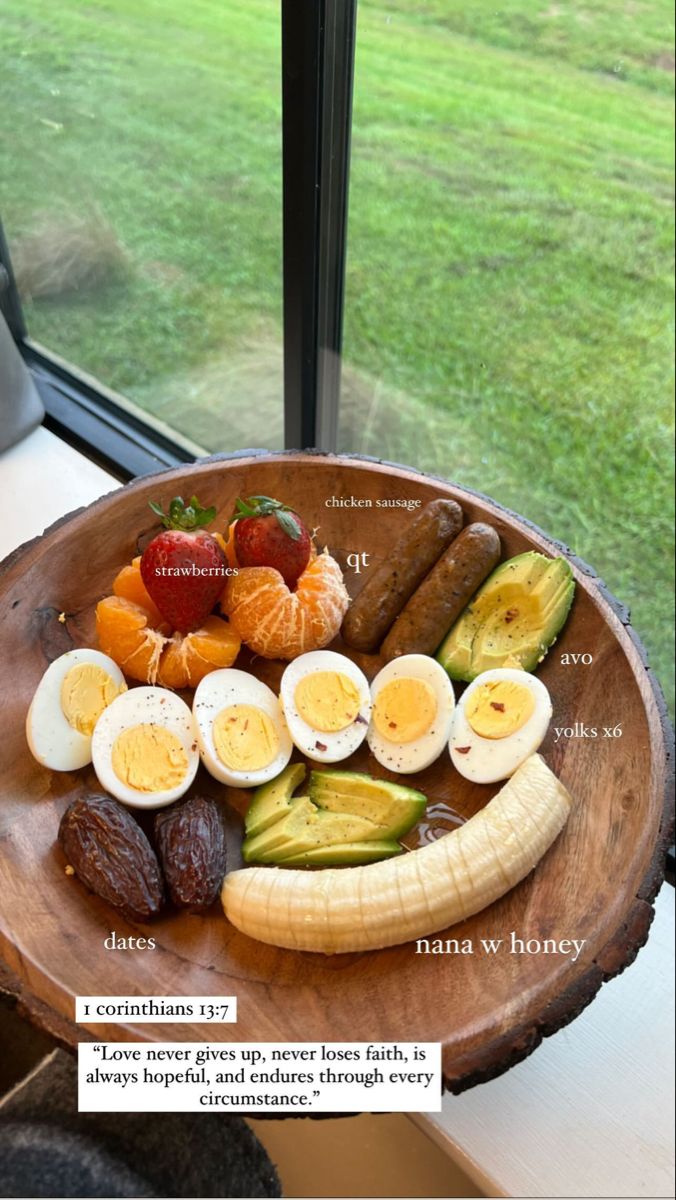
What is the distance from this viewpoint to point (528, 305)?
8.03ft

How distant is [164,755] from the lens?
1285 millimetres

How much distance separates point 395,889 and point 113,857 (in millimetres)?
344

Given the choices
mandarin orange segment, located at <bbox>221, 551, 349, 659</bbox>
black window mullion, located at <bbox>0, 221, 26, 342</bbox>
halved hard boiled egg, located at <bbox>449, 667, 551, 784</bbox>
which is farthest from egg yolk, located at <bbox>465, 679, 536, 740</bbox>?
black window mullion, located at <bbox>0, 221, 26, 342</bbox>

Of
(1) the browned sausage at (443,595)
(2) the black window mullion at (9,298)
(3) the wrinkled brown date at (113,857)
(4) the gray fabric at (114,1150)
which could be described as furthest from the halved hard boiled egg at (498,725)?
(2) the black window mullion at (9,298)

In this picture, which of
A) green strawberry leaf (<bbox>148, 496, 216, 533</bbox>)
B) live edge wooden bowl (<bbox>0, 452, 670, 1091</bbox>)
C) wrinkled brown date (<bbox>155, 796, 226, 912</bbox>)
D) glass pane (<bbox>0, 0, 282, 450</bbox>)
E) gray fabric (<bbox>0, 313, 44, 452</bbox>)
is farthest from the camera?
glass pane (<bbox>0, 0, 282, 450</bbox>)

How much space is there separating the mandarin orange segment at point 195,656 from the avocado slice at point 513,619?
12.5 inches

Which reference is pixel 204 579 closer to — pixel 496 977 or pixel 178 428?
pixel 496 977

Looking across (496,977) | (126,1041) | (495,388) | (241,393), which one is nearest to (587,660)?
(496,977)

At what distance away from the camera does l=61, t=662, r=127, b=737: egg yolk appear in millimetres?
1323

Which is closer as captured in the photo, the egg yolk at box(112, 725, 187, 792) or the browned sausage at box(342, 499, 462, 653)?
the egg yolk at box(112, 725, 187, 792)

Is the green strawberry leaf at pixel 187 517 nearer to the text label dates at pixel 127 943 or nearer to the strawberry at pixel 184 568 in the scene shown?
the strawberry at pixel 184 568

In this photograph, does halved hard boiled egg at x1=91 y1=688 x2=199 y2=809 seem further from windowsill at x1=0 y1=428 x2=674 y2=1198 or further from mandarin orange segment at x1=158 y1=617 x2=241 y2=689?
windowsill at x1=0 y1=428 x2=674 y2=1198

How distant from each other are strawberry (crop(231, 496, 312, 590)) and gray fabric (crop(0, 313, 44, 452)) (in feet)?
3.29

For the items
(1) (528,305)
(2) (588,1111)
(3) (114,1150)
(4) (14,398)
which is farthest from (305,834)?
(1) (528,305)
